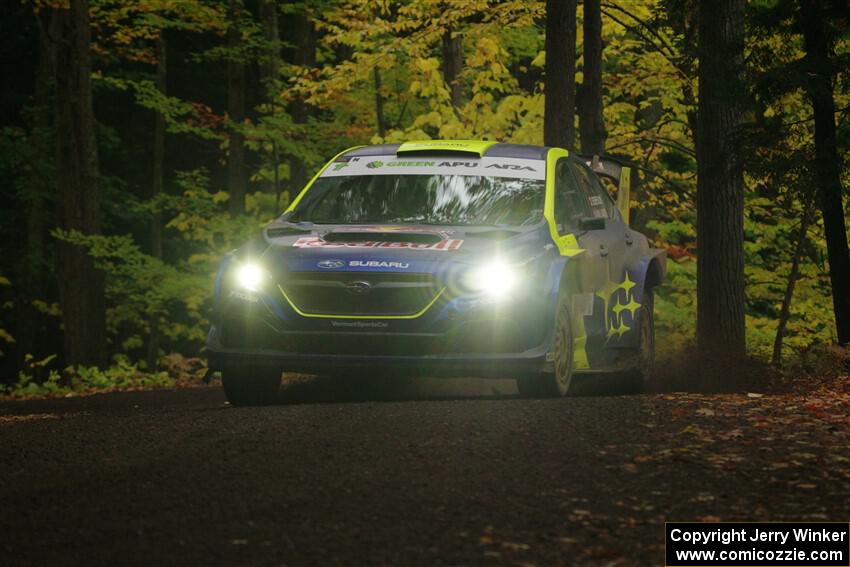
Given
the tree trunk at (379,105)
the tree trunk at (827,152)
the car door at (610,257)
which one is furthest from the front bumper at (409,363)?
the tree trunk at (379,105)

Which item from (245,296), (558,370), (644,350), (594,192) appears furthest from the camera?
(644,350)

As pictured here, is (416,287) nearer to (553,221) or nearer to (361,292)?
(361,292)

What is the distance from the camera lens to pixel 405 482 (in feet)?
24.5

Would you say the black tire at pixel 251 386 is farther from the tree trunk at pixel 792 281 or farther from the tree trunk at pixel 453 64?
the tree trunk at pixel 453 64

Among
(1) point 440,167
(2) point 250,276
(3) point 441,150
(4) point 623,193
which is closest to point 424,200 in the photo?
(1) point 440,167

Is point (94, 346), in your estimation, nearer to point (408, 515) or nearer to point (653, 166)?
point (653, 166)

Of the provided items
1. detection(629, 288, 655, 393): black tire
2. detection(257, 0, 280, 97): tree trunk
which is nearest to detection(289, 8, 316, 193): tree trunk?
detection(257, 0, 280, 97): tree trunk

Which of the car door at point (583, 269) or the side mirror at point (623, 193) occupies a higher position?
the side mirror at point (623, 193)

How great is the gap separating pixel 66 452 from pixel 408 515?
312 cm

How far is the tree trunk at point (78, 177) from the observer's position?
2477 centimetres

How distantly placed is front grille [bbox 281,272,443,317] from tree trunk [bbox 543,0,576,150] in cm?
958

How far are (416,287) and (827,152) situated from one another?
688cm

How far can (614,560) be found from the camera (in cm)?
601

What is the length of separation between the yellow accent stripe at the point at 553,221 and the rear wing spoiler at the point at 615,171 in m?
2.04
